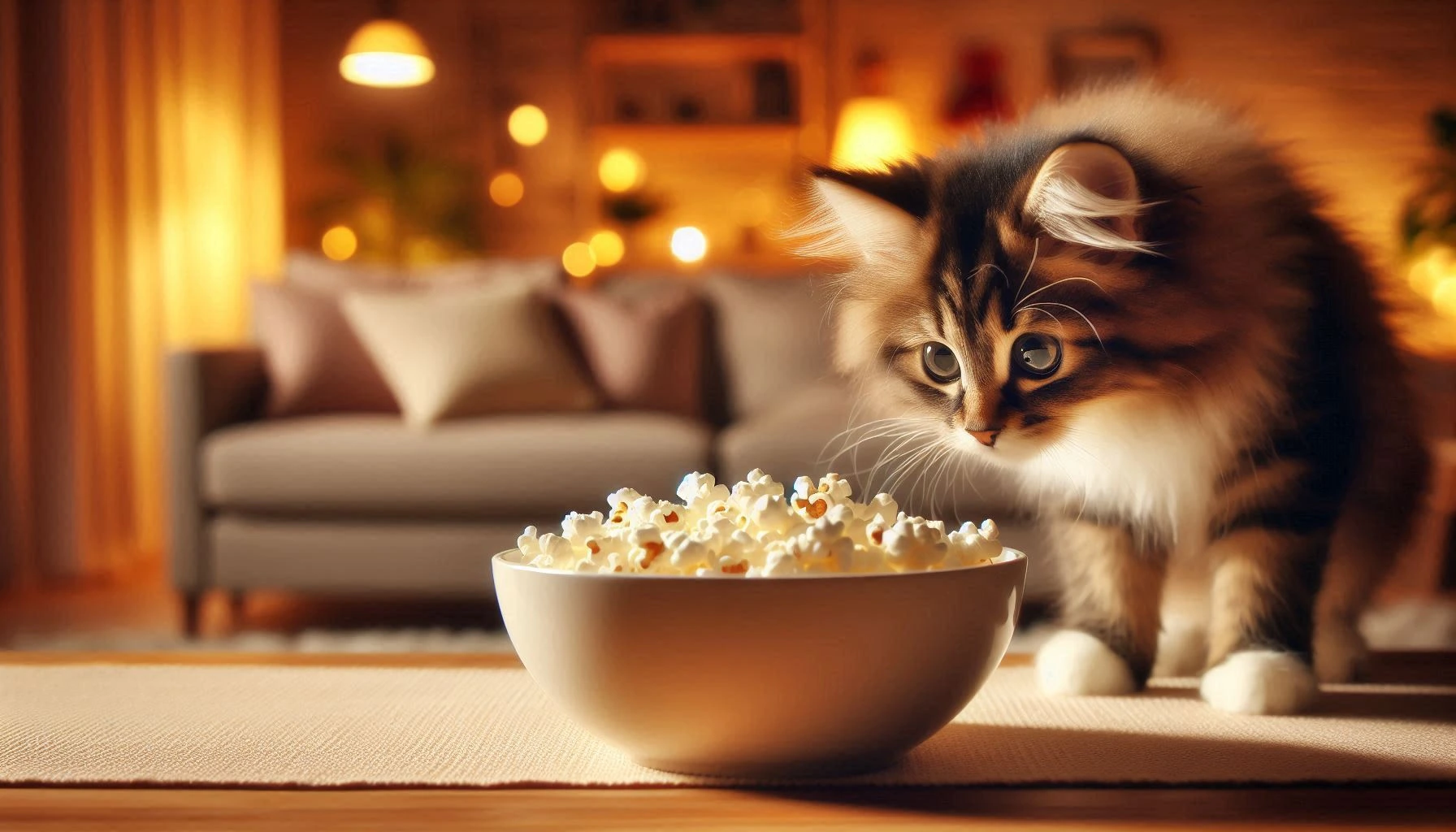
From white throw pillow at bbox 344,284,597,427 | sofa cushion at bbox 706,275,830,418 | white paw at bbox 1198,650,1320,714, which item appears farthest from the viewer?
sofa cushion at bbox 706,275,830,418

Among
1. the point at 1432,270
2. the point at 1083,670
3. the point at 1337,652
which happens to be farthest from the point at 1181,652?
the point at 1432,270

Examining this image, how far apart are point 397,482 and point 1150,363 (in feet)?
6.85

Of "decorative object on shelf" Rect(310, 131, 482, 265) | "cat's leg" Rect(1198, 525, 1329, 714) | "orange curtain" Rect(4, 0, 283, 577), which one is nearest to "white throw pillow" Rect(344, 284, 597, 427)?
"orange curtain" Rect(4, 0, 283, 577)

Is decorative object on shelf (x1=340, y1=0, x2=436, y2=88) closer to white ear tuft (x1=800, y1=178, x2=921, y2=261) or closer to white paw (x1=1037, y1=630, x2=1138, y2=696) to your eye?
white ear tuft (x1=800, y1=178, x2=921, y2=261)

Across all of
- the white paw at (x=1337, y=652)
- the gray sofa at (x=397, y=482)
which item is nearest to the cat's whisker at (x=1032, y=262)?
the white paw at (x=1337, y=652)

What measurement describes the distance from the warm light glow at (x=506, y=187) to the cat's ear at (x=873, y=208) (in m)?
5.17

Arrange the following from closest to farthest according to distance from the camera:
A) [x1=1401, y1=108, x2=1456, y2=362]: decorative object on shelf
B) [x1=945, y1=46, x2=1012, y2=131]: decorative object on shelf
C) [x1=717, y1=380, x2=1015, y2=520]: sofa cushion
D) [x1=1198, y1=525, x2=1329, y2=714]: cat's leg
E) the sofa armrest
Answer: [x1=1198, y1=525, x2=1329, y2=714]: cat's leg, [x1=717, y1=380, x2=1015, y2=520]: sofa cushion, the sofa armrest, [x1=1401, y1=108, x2=1456, y2=362]: decorative object on shelf, [x1=945, y1=46, x2=1012, y2=131]: decorative object on shelf

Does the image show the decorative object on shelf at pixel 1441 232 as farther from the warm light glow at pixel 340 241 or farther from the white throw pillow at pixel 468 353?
the warm light glow at pixel 340 241

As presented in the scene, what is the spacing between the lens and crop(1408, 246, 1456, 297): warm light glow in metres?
4.38

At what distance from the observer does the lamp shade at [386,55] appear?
14.6 ft

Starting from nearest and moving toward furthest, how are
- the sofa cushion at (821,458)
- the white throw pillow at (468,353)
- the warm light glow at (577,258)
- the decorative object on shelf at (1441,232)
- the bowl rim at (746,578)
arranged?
the bowl rim at (746,578) < the sofa cushion at (821,458) < the white throw pillow at (468,353) < the decorative object on shelf at (1441,232) < the warm light glow at (577,258)

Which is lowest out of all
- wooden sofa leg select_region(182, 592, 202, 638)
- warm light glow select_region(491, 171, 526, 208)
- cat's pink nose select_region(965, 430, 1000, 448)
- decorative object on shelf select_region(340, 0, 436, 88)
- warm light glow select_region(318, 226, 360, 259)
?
wooden sofa leg select_region(182, 592, 202, 638)

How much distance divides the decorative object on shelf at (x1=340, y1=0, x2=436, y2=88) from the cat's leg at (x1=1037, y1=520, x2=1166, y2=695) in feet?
12.7

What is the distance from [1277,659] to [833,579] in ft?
1.45
